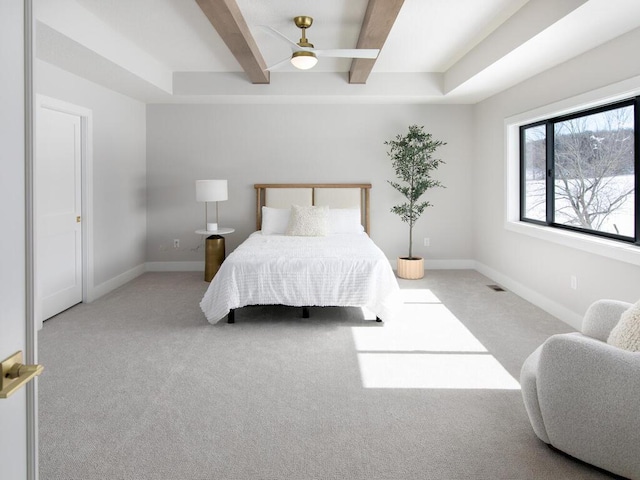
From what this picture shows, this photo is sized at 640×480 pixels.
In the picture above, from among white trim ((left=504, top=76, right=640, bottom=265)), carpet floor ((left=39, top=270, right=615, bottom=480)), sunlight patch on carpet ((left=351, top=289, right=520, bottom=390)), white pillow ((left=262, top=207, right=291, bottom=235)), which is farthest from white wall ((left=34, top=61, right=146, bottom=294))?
white trim ((left=504, top=76, right=640, bottom=265))

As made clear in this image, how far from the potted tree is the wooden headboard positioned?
0.50m

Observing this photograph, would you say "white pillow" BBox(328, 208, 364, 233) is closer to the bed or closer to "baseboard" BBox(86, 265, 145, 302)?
the bed

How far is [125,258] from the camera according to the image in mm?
5957

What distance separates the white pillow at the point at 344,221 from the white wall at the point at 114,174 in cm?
260

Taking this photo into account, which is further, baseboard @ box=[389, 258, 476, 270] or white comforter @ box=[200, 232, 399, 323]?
baseboard @ box=[389, 258, 476, 270]

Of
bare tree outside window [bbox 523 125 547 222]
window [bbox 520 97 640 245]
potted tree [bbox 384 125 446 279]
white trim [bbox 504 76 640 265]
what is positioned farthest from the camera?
potted tree [bbox 384 125 446 279]

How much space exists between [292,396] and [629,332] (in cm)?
174

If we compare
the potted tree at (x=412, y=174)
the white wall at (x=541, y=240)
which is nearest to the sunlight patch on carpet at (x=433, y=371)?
the white wall at (x=541, y=240)

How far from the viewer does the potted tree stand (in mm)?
6180

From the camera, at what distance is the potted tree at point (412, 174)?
6.18 metres

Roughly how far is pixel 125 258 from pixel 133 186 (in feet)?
3.15

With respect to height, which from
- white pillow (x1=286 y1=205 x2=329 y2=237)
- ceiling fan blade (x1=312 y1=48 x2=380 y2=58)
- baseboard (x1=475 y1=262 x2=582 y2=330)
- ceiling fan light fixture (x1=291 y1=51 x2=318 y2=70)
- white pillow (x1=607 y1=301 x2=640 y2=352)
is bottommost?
baseboard (x1=475 y1=262 x2=582 y2=330)

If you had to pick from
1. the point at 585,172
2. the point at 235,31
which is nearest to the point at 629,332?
the point at 585,172

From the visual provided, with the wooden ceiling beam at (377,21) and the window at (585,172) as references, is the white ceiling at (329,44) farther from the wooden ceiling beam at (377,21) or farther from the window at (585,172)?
the window at (585,172)
